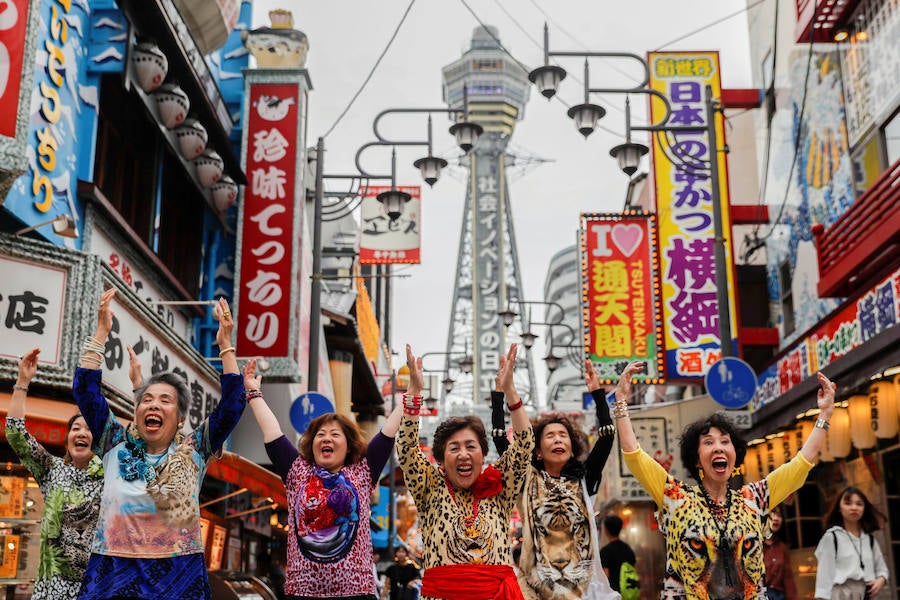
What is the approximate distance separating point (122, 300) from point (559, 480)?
6.69 metres

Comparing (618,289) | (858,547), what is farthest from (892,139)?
(858,547)

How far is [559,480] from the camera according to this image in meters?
6.42

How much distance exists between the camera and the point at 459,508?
604 cm

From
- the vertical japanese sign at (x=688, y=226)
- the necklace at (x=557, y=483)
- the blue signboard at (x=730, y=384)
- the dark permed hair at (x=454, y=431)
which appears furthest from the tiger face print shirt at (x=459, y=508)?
the vertical japanese sign at (x=688, y=226)

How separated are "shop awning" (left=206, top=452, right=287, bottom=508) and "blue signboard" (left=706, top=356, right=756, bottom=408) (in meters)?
5.76

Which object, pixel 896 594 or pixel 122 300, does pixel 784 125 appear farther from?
pixel 122 300

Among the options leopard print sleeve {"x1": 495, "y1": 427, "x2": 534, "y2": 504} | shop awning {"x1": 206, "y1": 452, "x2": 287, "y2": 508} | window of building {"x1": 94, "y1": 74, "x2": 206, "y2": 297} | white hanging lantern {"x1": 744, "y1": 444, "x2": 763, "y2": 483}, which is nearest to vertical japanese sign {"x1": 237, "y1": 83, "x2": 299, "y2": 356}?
window of building {"x1": 94, "y1": 74, "x2": 206, "y2": 297}

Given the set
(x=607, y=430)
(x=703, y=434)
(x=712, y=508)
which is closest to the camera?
(x=712, y=508)

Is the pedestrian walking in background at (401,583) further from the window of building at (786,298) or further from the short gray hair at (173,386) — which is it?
the short gray hair at (173,386)

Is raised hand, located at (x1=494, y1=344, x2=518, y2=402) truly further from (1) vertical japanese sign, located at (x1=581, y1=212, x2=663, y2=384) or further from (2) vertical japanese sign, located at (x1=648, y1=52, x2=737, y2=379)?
(1) vertical japanese sign, located at (x1=581, y1=212, x2=663, y2=384)

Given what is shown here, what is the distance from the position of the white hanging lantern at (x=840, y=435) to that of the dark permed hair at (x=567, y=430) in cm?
852

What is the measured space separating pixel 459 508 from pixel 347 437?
2.53 feet

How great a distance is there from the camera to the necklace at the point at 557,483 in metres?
6.36

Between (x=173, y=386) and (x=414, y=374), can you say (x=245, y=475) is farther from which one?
(x=173, y=386)
